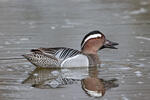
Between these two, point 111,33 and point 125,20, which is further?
point 125,20

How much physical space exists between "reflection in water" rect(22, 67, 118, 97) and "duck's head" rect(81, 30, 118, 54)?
575 mm

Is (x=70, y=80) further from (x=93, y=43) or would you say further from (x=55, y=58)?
(x=93, y=43)

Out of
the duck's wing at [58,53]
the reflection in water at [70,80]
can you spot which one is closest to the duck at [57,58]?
the duck's wing at [58,53]

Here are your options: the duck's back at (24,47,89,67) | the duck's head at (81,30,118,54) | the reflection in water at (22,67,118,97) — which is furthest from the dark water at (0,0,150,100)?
the duck's head at (81,30,118,54)

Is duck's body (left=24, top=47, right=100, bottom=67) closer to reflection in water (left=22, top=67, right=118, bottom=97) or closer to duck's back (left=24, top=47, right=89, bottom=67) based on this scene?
duck's back (left=24, top=47, right=89, bottom=67)

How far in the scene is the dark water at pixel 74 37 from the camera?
8641 mm

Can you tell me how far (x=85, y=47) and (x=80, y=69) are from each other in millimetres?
717

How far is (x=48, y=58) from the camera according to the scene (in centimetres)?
1056

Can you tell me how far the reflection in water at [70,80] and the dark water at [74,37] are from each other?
3.5 inches

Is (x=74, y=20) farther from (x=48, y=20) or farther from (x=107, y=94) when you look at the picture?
(x=107, y=94)

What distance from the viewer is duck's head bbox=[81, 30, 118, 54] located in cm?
1096

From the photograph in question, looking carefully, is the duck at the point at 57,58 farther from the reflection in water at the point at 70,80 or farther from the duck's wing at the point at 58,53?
the reflection in water at the point at 70,80

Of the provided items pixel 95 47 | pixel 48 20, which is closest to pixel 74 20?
pixel 48 20

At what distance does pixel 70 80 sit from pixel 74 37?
4.13 meters
